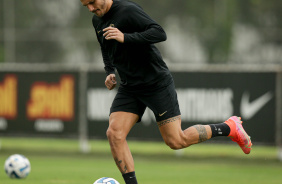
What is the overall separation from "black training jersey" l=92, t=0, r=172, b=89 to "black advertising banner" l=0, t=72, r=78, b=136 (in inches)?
296

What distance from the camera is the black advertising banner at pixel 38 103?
15617mm

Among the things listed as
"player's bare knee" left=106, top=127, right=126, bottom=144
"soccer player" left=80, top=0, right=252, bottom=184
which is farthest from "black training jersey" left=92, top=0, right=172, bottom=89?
"player's bare knee" left=106, top=127, right=126, bottom=144

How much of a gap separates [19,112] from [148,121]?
124 inches

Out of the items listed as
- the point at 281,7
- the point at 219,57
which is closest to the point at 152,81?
the point at 219,57

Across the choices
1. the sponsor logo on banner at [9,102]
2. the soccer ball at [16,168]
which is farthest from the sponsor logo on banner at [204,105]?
the soccer ball at [16,168]

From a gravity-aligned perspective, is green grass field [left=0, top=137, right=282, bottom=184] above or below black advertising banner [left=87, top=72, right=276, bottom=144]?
below

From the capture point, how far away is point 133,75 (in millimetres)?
8062

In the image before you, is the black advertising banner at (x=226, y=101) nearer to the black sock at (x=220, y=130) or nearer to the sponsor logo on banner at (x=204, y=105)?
the sponsor logo on banner at (x=204, y=105)

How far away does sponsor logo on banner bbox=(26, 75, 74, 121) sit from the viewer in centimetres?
1562

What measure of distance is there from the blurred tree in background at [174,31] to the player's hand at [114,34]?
904 inches

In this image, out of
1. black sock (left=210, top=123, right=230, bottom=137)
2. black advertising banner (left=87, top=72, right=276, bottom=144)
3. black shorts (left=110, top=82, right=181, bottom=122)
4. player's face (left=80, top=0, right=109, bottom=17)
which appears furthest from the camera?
black advertising banner (left=87, top=72, right=276, bottom=144)

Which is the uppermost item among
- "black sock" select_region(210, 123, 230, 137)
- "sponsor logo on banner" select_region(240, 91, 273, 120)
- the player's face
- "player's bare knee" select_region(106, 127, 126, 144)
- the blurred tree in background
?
the blurred tree in background

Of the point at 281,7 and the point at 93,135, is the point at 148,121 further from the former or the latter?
the point at 281,7

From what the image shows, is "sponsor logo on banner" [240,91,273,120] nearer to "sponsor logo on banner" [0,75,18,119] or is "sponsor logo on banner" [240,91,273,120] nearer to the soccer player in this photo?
"sponsor logo on banner" [0,75,18,119]
